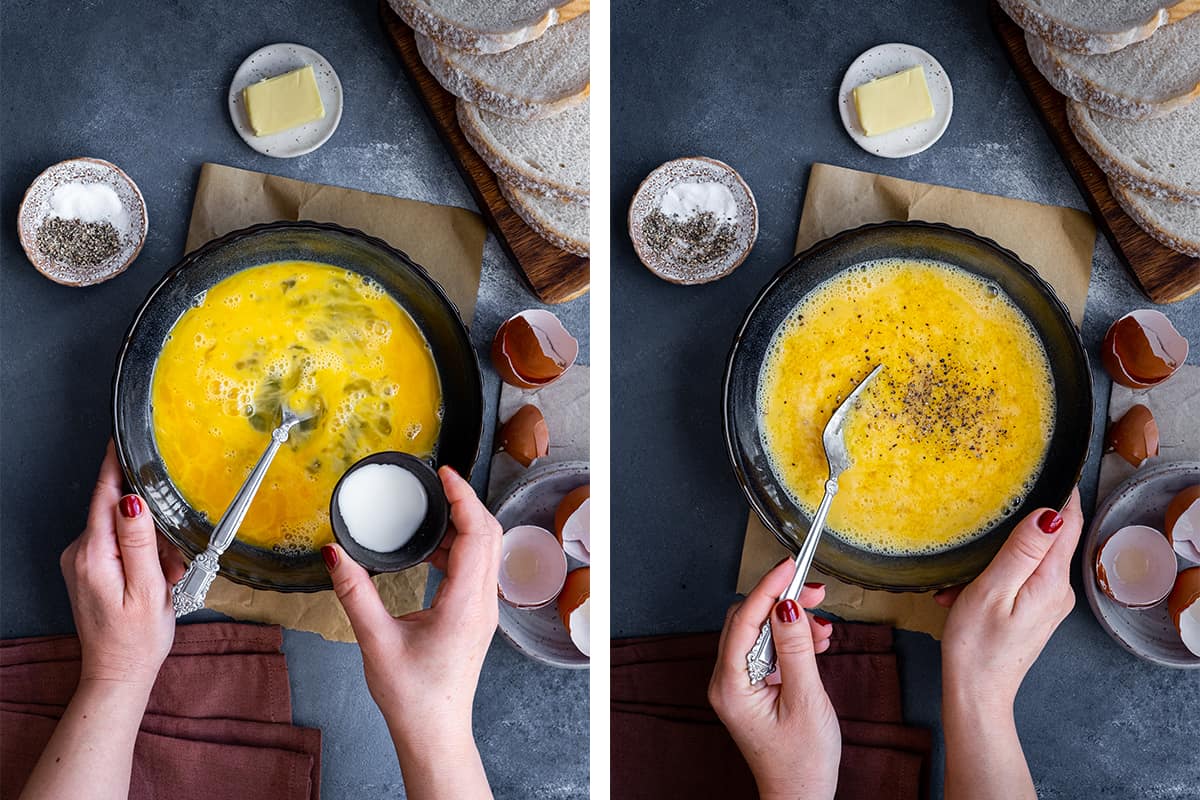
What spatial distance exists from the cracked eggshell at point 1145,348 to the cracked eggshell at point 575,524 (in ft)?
1.38

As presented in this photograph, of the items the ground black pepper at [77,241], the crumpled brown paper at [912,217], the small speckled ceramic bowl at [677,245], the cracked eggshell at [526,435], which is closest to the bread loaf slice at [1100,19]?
the crumpled brown paper at [912,217]

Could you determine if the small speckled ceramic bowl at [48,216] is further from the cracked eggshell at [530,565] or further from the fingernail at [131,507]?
the cracked eggshell at [530,565]

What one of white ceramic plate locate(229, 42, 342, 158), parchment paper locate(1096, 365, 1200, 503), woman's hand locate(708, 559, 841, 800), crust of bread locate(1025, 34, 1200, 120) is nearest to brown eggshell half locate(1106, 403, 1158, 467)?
parchment paper locate(1096, 365, 1200, 503)

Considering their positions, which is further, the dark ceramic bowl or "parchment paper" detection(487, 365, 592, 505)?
"parchment paper" detection(487, 365, 592, 505)

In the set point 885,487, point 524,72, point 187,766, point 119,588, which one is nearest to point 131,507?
point 119,588

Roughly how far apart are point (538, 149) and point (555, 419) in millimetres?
210

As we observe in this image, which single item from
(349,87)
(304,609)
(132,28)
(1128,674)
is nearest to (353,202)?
(349,87)

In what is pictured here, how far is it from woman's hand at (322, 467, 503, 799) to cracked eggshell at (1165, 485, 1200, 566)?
0.52 meters

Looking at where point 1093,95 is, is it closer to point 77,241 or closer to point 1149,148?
point 1149,148

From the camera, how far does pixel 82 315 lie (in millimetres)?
707

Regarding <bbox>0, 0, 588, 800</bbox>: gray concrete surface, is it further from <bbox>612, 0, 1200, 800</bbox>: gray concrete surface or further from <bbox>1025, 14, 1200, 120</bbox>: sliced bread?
<bbox>1025, 14, 1200, 120</bbox>: sliced bread

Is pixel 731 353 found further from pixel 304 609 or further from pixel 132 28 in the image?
pixel 132 28

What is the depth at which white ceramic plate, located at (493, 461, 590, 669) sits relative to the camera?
0.68 meters

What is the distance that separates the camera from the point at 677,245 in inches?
26.0
